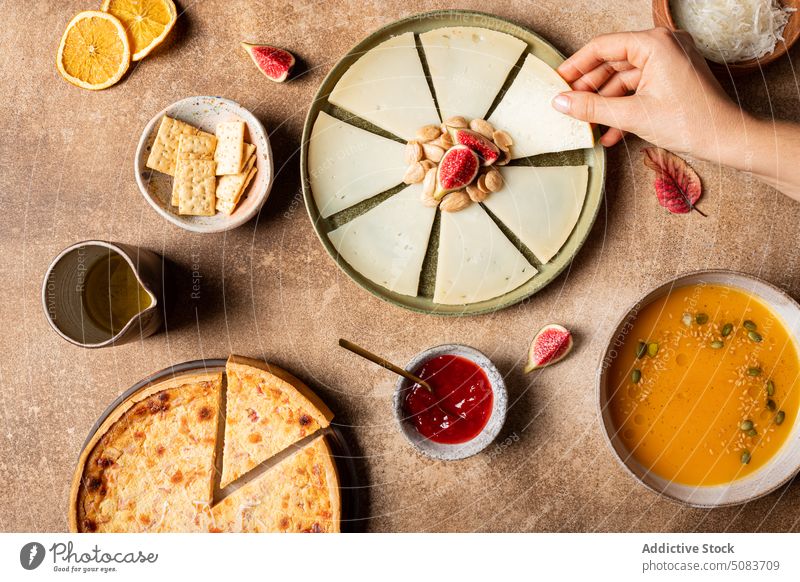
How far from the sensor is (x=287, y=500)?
9.37ft

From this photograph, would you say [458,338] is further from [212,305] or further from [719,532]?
[719,532]

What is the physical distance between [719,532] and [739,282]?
127cm

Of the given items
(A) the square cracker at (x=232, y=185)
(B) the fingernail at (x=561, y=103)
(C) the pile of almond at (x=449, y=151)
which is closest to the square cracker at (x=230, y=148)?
(A) the square cracker at (x=232, y=185)

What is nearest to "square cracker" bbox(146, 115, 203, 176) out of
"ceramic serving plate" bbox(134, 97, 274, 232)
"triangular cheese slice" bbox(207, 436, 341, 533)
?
"ceramic serving plate" bbox(134, 97, 274, 232)

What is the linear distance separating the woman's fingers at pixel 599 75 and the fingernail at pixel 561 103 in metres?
0.14

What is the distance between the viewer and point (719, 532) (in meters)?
2.98

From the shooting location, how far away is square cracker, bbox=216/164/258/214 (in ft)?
9.38

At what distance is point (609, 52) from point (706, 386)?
1638mm

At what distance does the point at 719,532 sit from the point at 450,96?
8.38 feet

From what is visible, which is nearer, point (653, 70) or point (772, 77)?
point (653, 70)

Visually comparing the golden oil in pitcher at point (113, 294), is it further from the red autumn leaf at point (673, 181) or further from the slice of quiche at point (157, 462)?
the red autumn leaf at point (673, 181)
